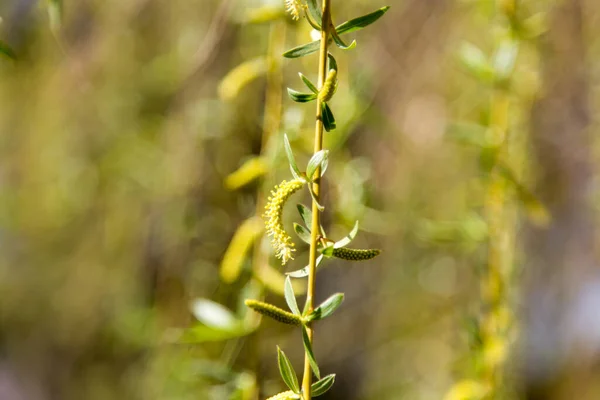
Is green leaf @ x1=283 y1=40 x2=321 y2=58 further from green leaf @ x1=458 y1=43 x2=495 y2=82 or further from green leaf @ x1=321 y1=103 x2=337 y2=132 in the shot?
green leaf @ x1=458 y1=43 x2=495 y2=82

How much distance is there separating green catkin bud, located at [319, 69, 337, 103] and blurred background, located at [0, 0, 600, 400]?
210mm

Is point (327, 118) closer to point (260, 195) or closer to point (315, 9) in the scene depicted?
point (315, 9)

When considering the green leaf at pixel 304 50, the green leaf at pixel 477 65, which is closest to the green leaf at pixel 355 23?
the green leaf at pixel 304 50

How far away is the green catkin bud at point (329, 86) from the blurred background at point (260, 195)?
21 centimetres

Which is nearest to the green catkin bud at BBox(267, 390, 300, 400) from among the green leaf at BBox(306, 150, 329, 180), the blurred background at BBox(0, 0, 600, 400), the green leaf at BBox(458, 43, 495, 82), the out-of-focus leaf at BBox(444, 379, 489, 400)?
the green leaf at BBox(306, 150, 329, 180)

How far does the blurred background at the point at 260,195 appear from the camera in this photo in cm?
77

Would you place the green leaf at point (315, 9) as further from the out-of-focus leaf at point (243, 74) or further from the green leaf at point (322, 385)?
the out-of-focus leaf at point (243, 74)

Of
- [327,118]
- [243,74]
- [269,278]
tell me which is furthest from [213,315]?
[327,118]

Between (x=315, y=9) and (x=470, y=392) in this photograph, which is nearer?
(x=315, y=9)

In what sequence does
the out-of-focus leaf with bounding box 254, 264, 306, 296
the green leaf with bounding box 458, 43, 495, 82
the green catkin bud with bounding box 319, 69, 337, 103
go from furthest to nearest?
the green leaf with bounding box 458, 43, 495, 82 < the out-of-focus leaf with bounding box 254, 264, 306, 296 < the green catkin bud with bounding box 319, 69, 337, 103

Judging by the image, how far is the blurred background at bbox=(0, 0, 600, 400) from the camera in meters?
0.77

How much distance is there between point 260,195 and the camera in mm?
650

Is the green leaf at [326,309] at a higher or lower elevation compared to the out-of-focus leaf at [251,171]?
lower

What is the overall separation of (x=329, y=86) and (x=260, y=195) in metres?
0.35
